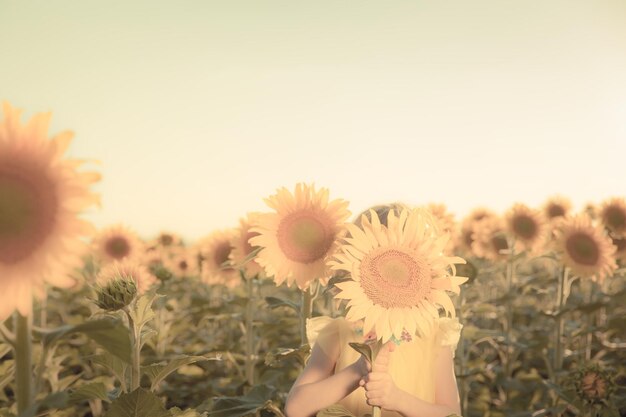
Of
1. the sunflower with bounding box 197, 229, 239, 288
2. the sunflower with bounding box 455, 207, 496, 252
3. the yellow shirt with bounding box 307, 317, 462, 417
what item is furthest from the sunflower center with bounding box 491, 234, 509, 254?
the yellow shirt with bounding box 307, 317, 462, 417

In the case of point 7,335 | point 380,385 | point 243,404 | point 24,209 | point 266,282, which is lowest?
point 243,404

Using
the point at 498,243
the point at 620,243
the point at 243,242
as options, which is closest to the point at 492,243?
the point at 498,243

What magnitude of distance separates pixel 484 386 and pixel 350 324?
4.36 meters

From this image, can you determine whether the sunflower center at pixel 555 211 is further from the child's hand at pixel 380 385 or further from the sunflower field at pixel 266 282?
the child's hand at pixel 380 385

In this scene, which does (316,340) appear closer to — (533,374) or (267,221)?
(267,221)

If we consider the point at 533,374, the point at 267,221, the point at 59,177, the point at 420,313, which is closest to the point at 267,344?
the point at 533,374

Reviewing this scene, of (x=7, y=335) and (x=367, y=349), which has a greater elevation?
(x=7, y=335)

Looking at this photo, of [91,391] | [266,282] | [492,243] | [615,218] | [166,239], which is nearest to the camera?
[91,391]

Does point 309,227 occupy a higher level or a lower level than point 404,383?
higher

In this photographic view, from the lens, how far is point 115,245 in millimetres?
7508

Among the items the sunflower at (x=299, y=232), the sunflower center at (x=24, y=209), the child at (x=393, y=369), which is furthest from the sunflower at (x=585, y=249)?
the sunflower center at (x=24, y=209)

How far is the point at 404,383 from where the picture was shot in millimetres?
2572

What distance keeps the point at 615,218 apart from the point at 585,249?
4.16 ft

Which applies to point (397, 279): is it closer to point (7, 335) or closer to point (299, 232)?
point (7, 335)
